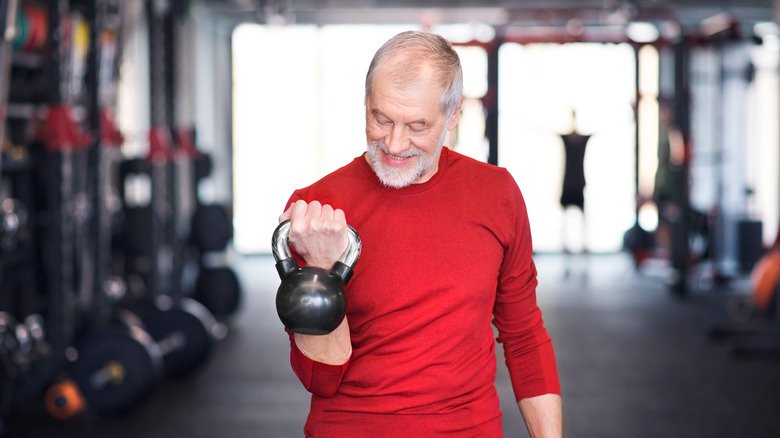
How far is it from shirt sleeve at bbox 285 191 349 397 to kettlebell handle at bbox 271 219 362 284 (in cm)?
5

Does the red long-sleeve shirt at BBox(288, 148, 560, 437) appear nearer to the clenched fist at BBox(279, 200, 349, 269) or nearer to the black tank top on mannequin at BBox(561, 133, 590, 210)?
the clenched fist at BBox(279, 200, 349, 269)

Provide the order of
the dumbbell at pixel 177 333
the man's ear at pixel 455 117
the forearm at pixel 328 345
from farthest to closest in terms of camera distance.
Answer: the dumbbell at pixel 177 333 < the man's ear at pixel 455 117 < the forearm at pixel 328 345

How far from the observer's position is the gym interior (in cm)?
382

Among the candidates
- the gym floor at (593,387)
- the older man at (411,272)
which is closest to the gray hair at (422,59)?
the older man at (411,272)

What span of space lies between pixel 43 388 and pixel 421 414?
275 cm

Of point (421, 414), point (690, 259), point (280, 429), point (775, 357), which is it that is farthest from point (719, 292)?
point (421, 414)

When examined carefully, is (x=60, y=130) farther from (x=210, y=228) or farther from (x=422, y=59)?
(x=422, y=59)

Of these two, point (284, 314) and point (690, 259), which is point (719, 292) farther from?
point (284, 314)

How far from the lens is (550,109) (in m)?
9.98

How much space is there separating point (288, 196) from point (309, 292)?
5.05m

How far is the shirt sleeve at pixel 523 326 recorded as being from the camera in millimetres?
1497

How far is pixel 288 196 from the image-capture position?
6199 mm

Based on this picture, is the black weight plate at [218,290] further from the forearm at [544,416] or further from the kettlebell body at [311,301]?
the kettlebell body at [311,301]

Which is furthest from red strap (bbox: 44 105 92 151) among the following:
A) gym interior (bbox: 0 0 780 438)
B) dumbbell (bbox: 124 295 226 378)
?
dumbbell (bbox: 124 295 226 378)
